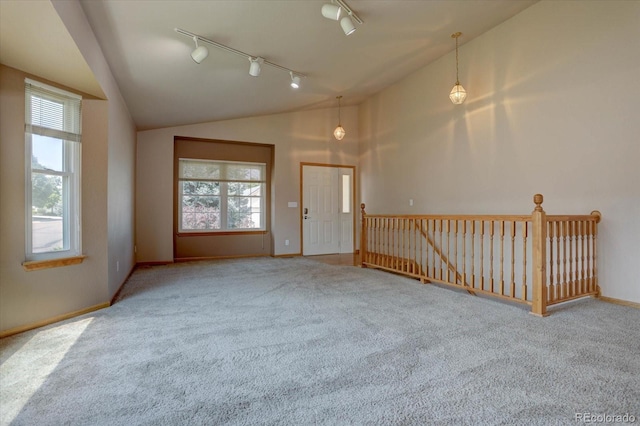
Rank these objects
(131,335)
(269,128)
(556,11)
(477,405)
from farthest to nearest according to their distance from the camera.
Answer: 1. (269,128)
2. (556,11)
3. (131,335)
4. (477,405)

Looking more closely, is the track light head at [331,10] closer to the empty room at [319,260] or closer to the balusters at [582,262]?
the empty room at [319,260]

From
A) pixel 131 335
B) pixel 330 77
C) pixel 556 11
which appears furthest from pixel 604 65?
pixel 131 335

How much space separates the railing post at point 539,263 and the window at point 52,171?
4.42m

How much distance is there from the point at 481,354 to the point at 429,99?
4.64 metres

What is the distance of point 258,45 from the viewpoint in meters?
3.45

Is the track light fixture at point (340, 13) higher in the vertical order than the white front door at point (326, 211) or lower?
higher

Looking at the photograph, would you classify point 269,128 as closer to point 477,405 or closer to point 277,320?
point 277,320

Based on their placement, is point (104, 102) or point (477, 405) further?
point (104, 102)

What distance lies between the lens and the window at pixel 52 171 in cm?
275

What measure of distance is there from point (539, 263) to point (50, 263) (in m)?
4.46

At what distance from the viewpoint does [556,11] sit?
3.78 m

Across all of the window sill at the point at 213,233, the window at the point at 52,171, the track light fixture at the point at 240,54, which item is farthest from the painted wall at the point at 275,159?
the window at the point at 52,171

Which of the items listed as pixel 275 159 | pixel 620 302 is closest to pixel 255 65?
pixel 275 159

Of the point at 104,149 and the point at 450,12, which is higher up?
the point at 450,12
